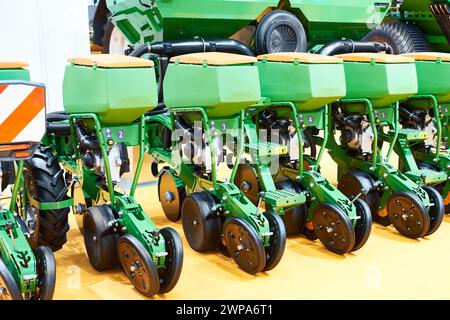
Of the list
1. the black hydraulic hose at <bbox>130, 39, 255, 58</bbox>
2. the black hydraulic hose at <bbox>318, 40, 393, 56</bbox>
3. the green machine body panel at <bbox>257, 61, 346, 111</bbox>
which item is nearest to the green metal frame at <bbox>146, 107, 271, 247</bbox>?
the green machine body panel at <bbox>257, 61, 346, 111</bbox>

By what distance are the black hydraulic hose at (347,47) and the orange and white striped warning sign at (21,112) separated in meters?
3.38

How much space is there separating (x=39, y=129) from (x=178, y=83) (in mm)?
1251

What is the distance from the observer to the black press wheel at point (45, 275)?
2574 millimetres

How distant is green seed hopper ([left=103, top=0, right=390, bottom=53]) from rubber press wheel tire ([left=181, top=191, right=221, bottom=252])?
5.74 feet

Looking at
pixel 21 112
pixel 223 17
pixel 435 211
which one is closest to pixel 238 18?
pixel 223 17

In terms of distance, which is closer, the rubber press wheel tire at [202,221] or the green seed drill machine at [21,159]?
the green seed drill machine at [21,159]

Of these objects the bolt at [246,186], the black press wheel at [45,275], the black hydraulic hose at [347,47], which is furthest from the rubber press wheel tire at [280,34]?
the black press wheel at [45,275]

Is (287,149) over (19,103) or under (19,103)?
under

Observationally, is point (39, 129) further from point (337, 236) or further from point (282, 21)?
point (282, 21)

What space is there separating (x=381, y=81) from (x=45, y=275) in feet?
8.44

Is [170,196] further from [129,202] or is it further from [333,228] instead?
[333,228]

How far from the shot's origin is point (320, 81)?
12.1ft

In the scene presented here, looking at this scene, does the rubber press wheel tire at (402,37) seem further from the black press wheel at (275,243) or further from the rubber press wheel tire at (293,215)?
the black press wheel at (275,243)

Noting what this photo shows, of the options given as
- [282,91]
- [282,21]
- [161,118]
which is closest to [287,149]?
[282,91]
